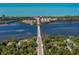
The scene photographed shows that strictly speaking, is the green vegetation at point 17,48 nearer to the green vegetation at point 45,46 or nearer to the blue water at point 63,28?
the green vegetation at point 45,46

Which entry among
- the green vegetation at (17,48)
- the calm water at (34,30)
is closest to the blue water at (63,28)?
the calm water at (34,30)

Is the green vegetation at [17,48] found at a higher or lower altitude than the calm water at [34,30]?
lower

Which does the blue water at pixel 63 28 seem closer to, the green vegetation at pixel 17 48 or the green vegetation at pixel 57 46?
the green vegetation at pixel 57 46

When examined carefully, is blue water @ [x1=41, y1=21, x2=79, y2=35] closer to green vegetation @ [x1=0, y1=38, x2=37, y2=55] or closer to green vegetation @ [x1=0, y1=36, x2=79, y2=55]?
green vegetation @ [x1=0, y1=36, x2=79, y2=55]

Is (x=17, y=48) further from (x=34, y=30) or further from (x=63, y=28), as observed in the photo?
(x=63, y=28)

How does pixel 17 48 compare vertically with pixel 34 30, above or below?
below

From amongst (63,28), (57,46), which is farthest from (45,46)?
(63,28)

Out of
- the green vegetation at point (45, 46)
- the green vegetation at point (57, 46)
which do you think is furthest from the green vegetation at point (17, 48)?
the green vegetation at point (57, 46)

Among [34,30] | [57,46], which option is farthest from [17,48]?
[57,46]

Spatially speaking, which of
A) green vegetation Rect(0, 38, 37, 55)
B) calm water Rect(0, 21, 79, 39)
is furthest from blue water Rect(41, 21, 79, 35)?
green vegetation Rect(0, 38, 37, 55)
